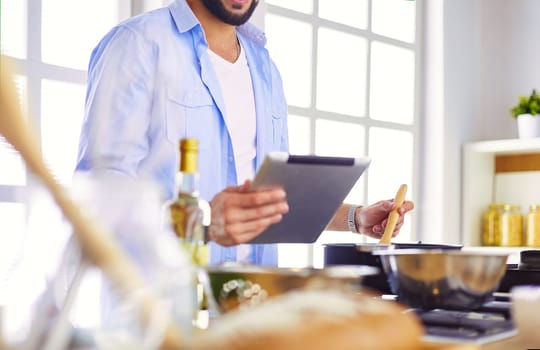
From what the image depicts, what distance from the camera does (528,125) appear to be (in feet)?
12.5

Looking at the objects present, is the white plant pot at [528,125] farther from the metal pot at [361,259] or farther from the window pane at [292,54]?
the metal pot at [361,259]

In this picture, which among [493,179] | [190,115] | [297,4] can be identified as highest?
[297,4]

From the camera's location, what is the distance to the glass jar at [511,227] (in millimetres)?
3873

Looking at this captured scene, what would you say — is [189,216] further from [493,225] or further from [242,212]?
[493,225]

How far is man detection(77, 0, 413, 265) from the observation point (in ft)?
5.74

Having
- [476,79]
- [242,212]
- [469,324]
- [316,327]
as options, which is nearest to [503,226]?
[476,79]

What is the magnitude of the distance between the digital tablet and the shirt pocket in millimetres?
388

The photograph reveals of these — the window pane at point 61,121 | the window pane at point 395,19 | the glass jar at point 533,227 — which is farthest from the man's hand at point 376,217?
the glass jar at point 533,227

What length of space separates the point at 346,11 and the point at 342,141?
56cm

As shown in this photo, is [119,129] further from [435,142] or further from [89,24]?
[435,142]

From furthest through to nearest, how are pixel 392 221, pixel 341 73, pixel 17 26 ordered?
1. pixel 341 73
2. pixel 17 26
3. pixel 392 221

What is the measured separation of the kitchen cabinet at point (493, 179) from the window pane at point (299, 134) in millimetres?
1001

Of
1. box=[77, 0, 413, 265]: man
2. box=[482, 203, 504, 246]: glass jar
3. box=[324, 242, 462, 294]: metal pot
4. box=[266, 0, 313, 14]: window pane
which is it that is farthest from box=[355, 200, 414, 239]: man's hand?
box=[482, 203, 504, 246]: glass jar

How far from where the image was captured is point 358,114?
367 cm
